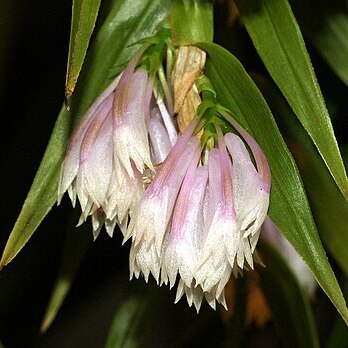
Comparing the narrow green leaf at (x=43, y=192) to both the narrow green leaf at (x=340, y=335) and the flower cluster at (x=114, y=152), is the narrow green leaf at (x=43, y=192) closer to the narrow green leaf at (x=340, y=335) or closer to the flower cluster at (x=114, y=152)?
the flower cluster at (x=114, y=152)

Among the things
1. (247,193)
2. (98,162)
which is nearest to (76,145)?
(98,162)

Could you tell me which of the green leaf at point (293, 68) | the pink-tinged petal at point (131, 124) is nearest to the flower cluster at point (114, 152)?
the pink-tinged petal at point (131, 124)

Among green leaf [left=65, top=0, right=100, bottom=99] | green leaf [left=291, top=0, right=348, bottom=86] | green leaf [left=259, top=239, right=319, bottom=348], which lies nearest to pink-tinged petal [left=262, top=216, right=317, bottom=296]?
green leaf [left=259, top=239, right=319, bottom=348]

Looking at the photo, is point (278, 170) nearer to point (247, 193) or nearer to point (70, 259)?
point (247, 193)

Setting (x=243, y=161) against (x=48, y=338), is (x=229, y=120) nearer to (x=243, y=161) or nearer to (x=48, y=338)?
(x=243, y=161)

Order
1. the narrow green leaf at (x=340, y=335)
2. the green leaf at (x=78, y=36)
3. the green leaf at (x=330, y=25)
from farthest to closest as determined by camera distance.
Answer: the narrow green leaf at (x=340, y=335) → the green leaf at (x=330, y=25) → the green leaf at (x=78, y=36)

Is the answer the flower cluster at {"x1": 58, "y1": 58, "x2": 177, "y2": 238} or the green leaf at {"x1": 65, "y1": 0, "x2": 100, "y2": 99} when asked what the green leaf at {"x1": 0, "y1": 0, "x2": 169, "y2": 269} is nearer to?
the flower cluster at {"x1": 58, "y1": 58, "x2": 177, "y2": 238}

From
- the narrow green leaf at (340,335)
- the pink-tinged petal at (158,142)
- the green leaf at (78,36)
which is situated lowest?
the narrow green leaf at (340,335)
